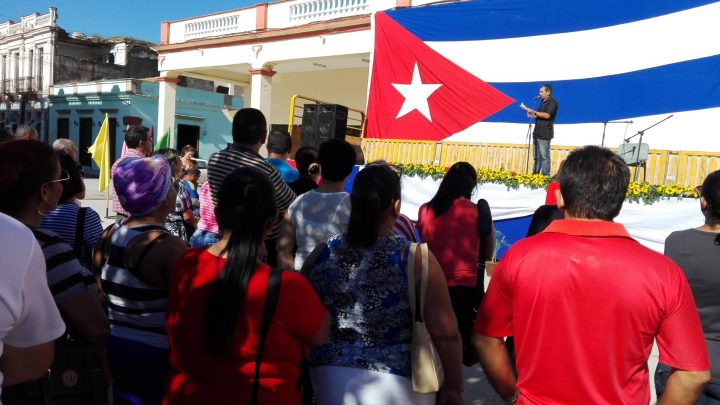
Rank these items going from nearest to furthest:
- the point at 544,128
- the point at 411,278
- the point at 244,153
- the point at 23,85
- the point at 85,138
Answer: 1. the point at 411,278
2. the point at 244,153
3. the point at 544,128
4. the point at 85,138
5. the point at 23,85

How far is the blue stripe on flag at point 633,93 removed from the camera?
7.98 meters

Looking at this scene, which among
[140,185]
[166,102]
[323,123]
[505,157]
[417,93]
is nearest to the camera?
[140,185]

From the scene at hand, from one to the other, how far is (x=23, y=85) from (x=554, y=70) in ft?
99.0

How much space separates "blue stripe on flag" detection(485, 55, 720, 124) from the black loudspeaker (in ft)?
11.0

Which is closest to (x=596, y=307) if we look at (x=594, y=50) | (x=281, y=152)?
(x=281, y=152)

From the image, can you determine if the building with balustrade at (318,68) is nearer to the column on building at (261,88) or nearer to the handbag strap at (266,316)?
the column on building at (261,88)

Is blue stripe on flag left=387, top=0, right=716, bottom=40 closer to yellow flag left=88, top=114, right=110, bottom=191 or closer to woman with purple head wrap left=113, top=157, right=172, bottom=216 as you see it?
yellow flag left=88, top=114, right=110, bottom=191

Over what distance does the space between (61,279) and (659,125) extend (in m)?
9.09

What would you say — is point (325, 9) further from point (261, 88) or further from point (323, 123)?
point (323, 123)

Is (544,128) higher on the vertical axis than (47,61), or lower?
lower

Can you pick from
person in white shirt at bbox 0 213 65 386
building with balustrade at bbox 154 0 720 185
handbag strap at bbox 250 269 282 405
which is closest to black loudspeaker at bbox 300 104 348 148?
building with balustrade at bbox 154 0 720 185

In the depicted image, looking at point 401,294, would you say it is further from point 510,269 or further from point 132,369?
point 132,369

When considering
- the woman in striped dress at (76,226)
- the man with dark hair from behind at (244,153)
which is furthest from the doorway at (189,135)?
the woman in striped dress at (76,226)

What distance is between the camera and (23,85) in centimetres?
2977
